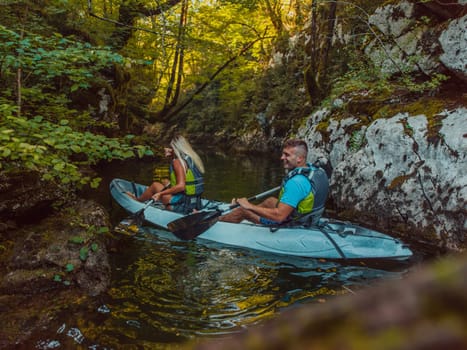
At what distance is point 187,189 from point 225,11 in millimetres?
10065

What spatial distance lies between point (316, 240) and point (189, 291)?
2289 millimetres

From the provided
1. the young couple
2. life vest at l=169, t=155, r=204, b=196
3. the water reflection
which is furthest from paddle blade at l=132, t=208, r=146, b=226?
life vest at l=169, t=155, r=204, b=196

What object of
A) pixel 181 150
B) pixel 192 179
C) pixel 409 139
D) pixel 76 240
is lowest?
pixel 76 240

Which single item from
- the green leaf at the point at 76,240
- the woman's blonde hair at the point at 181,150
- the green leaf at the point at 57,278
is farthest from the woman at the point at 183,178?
the green leaf at the point at 57,278

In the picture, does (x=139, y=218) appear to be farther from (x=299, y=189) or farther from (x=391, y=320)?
(x=391, y=320)

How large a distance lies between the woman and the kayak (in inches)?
44.5

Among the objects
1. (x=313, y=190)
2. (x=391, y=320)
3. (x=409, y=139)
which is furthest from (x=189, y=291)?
(x=409, y=139)

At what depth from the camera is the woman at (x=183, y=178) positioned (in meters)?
7.33

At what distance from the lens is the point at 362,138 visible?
310 inches

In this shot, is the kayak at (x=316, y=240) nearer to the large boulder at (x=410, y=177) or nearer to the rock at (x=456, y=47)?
the large boulder at (x=410, y=177)

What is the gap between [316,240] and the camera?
5766mm

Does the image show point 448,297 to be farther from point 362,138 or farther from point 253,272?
point 362,138

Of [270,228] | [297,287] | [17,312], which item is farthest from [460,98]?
[17,312]

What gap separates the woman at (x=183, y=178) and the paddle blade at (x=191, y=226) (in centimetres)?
99
